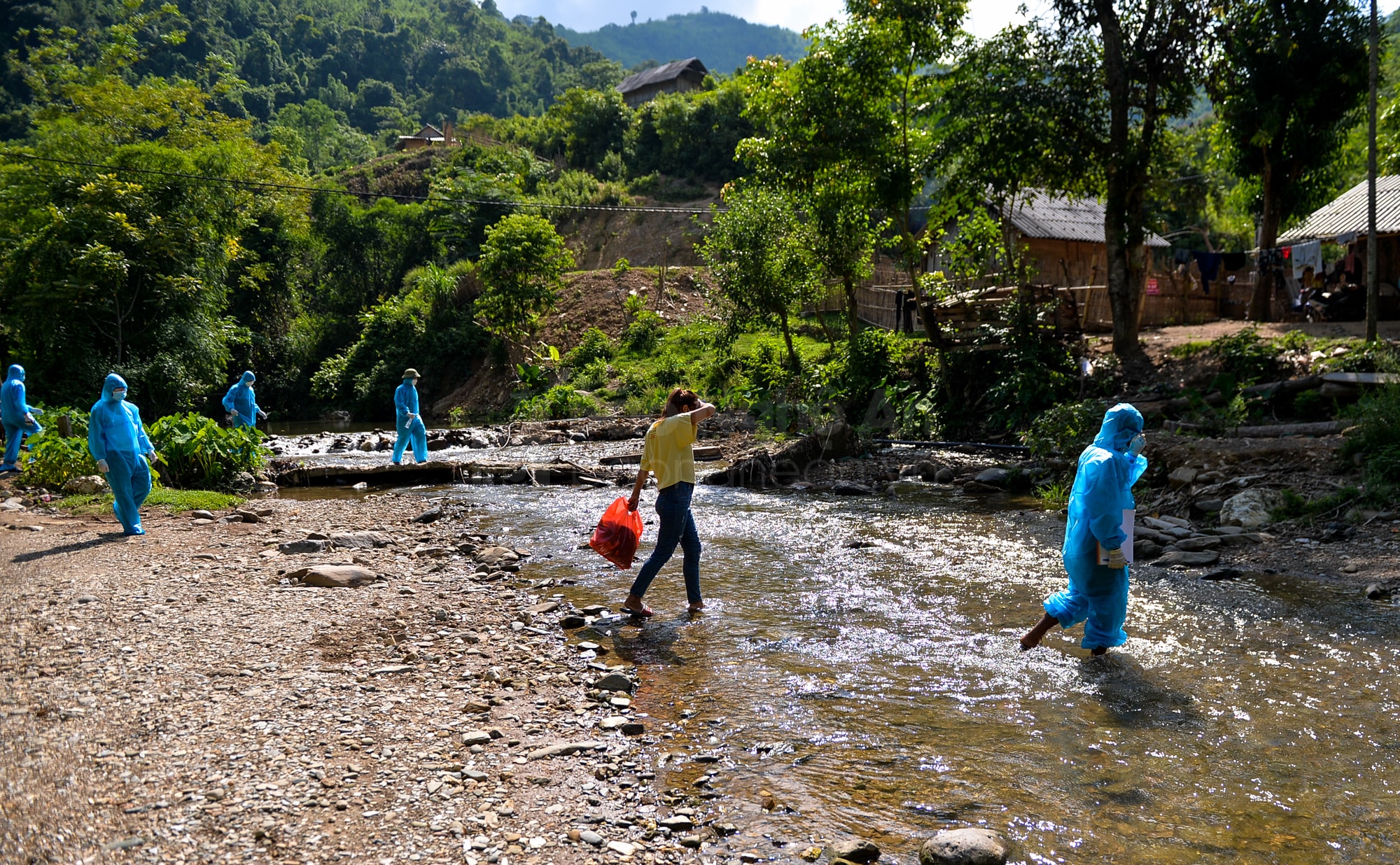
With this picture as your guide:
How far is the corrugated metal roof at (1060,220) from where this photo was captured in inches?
1071

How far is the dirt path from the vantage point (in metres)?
3.58

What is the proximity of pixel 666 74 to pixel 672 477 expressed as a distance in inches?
2673

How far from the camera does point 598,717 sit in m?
5.16

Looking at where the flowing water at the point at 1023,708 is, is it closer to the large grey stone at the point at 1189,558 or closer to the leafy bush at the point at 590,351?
the large grey stone at the point at 1189,558

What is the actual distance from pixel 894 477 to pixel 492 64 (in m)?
103

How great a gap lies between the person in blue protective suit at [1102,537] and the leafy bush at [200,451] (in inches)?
520

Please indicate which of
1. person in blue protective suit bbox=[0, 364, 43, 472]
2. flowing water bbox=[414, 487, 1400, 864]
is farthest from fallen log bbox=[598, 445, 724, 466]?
person in blue protective suit bbox=[0, 364, 43, 472]

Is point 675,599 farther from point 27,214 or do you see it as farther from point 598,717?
point 27,214

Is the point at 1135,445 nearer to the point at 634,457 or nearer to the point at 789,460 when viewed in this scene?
the point at 789,460

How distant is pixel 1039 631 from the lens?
19.6 feet

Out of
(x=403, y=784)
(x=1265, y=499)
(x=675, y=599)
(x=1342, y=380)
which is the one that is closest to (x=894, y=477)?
(x=1265, y=499)

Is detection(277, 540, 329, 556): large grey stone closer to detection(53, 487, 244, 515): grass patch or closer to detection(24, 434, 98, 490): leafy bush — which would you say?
detection(53, 487, 244, 515): grass patch

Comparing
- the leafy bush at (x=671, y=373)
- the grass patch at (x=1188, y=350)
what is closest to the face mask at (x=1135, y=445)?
the grass patch at (x=1188, y=350)

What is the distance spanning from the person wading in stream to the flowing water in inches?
18.0
